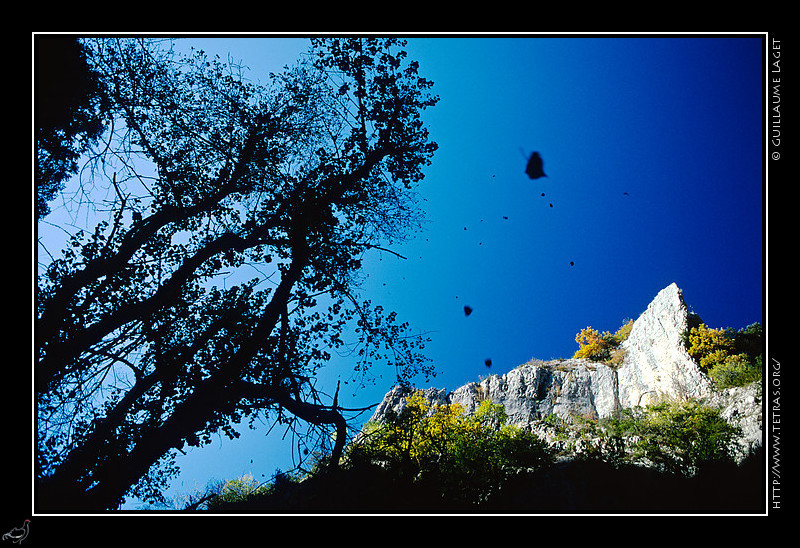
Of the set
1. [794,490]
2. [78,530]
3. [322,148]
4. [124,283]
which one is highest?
[322,148]

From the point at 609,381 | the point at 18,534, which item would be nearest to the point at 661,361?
the point at 609,381

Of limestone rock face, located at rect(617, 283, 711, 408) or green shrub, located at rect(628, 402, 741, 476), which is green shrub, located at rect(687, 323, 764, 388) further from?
green shrub, located at rect(628, 402, 741, 476)

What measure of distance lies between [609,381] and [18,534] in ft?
53.6

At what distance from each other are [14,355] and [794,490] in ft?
36.2

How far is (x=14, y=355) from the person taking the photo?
4.04 meters

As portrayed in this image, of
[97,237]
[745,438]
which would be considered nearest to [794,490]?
[745,438]

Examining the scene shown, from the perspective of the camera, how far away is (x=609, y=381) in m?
12.3

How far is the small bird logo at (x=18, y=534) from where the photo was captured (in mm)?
3756

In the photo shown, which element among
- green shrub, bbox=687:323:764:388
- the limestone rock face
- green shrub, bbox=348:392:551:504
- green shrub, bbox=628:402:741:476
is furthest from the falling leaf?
the limestone rock face

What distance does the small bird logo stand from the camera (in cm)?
376

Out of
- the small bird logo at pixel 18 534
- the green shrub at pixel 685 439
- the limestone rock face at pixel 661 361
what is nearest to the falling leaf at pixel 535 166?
the green shrub at pixel 685 439

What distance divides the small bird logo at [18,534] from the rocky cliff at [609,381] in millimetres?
6911

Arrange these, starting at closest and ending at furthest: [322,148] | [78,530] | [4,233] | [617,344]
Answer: [78,530]
[4,233]
[322,148]
[617,344]
